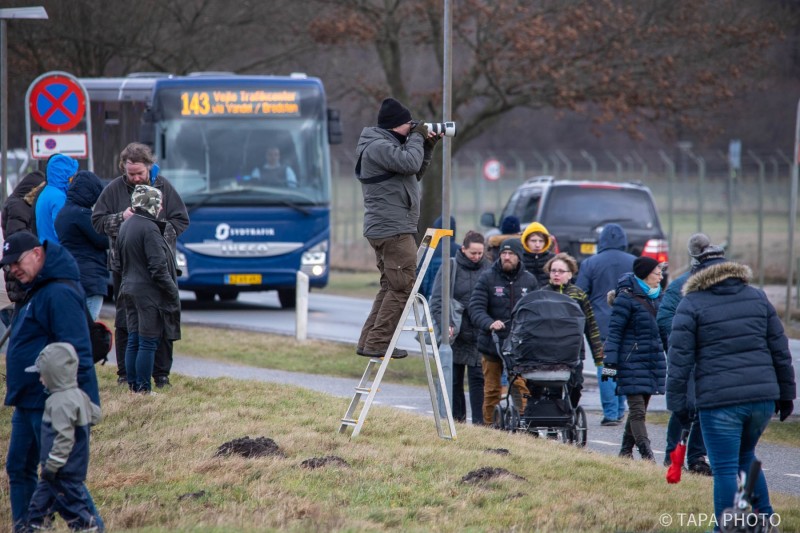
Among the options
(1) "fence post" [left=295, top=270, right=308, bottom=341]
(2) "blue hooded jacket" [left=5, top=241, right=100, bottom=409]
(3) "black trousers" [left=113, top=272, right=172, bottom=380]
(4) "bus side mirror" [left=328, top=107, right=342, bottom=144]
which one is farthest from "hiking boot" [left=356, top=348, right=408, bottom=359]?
(4) "bus side mirror" [left=328, top=107, right=342, bottom=144]

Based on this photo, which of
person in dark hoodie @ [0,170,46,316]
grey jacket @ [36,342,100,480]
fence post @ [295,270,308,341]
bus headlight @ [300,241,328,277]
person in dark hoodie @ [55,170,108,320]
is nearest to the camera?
grey jacket @ [36,342,100,480]

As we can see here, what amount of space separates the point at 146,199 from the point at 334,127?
9830mm

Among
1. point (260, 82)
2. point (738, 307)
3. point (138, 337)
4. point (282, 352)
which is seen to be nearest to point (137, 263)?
point (138, 337)

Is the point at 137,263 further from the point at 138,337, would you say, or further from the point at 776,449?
the point at 776,449

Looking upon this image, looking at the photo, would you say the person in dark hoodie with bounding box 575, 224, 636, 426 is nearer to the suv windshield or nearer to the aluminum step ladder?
the aluminum step ladder

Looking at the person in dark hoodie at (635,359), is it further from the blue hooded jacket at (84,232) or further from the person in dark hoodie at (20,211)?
the person in dark hoodie at (20,211)

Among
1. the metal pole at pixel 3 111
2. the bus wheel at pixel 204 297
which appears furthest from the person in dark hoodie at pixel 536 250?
the bus wheel at pixel 204 297

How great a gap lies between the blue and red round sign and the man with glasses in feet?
27.6

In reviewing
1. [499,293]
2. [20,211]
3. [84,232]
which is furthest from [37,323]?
[20,211]

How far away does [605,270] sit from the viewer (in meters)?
11.6

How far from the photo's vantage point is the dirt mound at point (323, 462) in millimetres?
7639

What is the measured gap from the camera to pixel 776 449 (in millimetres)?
9891

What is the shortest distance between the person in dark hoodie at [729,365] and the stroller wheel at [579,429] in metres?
2.68

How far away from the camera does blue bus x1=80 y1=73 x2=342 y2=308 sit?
18469 millimetres
